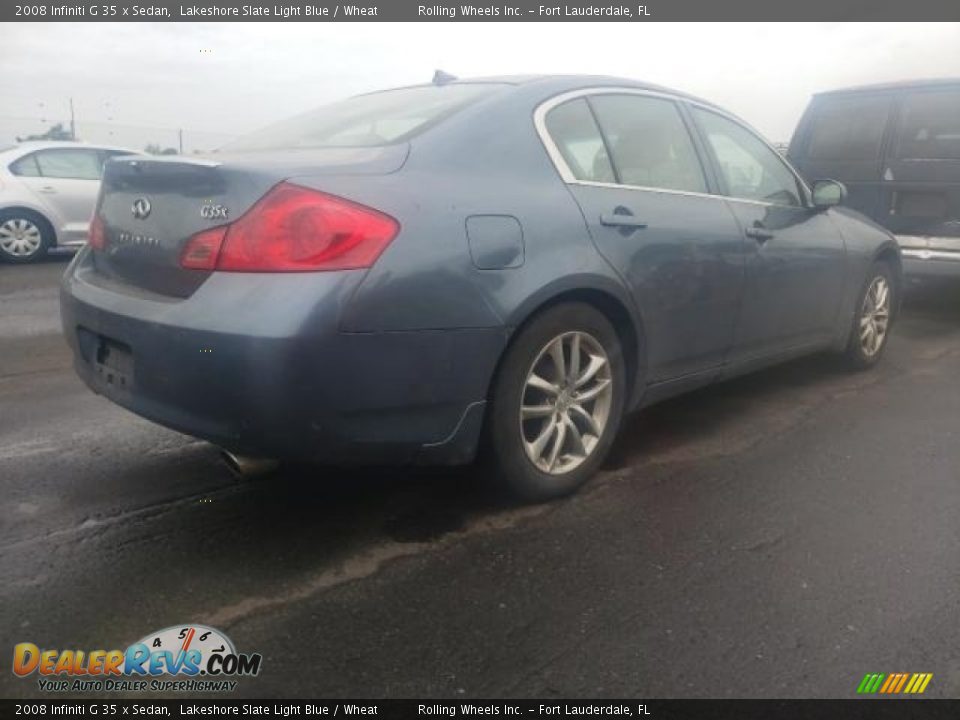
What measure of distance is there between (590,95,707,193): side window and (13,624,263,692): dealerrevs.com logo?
7.35 feet

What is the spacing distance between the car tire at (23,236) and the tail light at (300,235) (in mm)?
8163

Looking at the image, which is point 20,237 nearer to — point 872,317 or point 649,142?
point 649,142

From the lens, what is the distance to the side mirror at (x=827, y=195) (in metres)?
4.36

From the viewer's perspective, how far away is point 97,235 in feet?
9.89

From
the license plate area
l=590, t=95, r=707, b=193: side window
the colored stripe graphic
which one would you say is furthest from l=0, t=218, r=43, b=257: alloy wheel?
the colored stripe graphic

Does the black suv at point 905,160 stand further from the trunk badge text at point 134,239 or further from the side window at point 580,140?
the trunk badge text at point 134,239

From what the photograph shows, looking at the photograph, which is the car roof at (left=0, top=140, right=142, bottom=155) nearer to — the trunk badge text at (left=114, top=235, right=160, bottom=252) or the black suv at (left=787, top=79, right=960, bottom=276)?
the trunk badge text at (left=114, top=235, right=160, bottom=252)

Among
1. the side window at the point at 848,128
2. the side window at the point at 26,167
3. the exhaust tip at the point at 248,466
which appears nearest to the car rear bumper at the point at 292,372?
the exhaust tip at the point at 248,466

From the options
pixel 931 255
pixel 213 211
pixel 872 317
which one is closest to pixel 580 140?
pixel 213 211

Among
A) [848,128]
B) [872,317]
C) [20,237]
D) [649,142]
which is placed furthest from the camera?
[20,237]

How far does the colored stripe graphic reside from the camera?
206cm

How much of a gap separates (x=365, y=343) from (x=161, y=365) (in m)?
0.63

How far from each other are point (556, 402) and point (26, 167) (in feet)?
28.6

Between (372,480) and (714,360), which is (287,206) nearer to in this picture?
(372,480)
